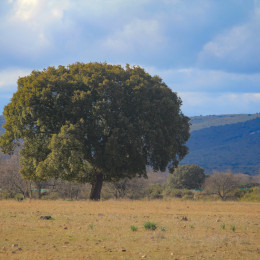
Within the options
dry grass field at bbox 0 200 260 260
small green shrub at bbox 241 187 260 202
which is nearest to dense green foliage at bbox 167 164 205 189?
small green shrub at bbox 241 187 260 202

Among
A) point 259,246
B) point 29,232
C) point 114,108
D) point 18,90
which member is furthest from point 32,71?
point 259,246

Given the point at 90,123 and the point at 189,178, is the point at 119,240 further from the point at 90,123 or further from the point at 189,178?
the point at 189,178

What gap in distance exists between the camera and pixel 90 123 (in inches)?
1174

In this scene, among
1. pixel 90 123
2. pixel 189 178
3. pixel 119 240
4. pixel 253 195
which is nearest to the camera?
pixel 119 240

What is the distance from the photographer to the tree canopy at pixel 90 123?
29.0m

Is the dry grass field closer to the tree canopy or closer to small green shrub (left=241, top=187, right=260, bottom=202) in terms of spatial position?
the tree canopy

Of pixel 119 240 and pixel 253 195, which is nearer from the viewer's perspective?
pixel 119 240

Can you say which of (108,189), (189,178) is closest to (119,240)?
(108,189)

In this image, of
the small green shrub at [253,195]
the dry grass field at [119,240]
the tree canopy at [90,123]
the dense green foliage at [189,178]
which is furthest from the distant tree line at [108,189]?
the dry grass field at [119,240]

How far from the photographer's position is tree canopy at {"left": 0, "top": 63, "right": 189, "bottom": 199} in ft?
95.1

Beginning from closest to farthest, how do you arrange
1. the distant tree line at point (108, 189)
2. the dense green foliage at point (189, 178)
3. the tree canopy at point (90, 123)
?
the tree canopy at point (90, 123) < the distant tree line at point (108, 189) < the dense green foliage at point (189, 178)

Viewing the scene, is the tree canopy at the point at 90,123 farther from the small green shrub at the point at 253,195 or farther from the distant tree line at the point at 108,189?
the small green shrub at the point at 253,195

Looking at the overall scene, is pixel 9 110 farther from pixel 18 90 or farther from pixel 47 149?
pixel 47 149

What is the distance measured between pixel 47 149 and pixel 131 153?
677 centimetres
